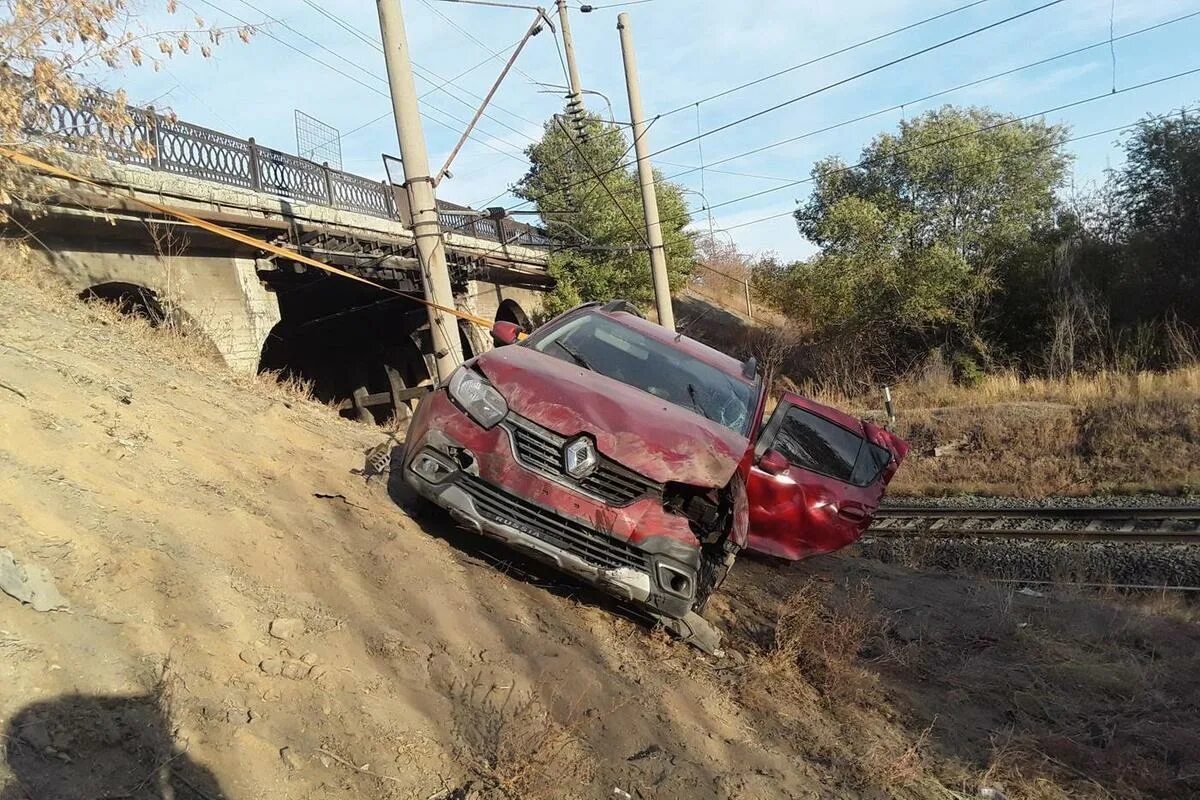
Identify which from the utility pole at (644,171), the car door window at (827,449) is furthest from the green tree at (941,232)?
the car door window at (827,449)

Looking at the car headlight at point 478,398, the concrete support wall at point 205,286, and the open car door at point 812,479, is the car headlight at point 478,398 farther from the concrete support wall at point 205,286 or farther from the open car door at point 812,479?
the concrete support wall at point 205,286

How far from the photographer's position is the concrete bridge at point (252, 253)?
10.2 meters

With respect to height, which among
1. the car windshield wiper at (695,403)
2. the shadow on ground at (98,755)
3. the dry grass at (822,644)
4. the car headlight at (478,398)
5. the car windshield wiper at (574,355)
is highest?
the car windshield wiper at (574,355)

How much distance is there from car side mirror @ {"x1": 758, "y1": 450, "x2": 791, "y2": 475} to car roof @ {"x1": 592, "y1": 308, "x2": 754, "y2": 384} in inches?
25.2

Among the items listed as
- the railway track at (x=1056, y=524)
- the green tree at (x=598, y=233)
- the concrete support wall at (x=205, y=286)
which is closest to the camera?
the railway track at (x=1056, y=524)

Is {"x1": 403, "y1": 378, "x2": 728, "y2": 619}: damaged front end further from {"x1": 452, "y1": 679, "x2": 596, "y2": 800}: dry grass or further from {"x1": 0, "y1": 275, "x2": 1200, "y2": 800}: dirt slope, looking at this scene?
{"x1": 452, "y1": 679, "x2": 596, "y2": 800}: dry grass

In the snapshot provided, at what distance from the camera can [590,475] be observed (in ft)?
14.8

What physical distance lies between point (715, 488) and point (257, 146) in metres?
11.0

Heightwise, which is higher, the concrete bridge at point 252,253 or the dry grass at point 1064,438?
the concrete bridge at point 252,253

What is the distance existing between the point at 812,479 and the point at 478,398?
3310mm

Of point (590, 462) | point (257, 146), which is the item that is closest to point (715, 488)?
point (590, 462)

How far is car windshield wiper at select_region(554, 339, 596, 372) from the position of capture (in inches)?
226

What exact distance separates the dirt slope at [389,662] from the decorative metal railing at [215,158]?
294 centimetres

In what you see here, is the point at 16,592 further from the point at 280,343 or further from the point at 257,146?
the point at 280,343
